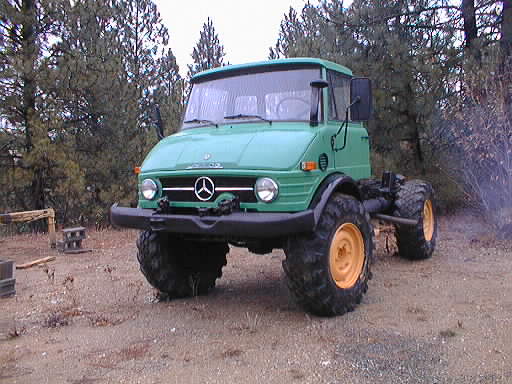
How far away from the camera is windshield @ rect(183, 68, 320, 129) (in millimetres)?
4973

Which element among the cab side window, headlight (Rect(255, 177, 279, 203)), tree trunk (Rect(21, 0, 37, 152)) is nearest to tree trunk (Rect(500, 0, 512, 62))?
the cab side window

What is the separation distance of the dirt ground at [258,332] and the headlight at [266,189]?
44.9 inches

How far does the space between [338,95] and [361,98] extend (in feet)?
1.53

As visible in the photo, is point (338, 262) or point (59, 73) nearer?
point (338, 262)

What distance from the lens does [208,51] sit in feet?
76.0

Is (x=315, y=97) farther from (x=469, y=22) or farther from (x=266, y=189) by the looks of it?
(x=469, y=22)

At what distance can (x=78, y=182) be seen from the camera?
12094 millimetres

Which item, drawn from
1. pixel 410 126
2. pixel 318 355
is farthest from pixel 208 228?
pixel 410 126

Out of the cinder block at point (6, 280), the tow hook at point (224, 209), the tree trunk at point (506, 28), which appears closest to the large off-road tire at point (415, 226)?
the tow hook at point (224, 209)

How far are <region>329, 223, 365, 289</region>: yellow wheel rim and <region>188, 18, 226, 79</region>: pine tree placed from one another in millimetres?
18888

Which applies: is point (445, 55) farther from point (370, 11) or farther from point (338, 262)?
point (338, 262)

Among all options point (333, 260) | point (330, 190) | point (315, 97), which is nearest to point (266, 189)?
point (330, 190)

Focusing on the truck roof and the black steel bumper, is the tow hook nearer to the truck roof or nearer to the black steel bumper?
the black steel bumper

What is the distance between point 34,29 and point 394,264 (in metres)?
10.2
